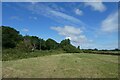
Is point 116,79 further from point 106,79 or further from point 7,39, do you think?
point 7,39

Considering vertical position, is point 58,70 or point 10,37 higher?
point 10,37

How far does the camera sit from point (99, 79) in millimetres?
10133

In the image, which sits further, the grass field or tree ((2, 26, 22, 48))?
tree ((2, 26, 22, 48))

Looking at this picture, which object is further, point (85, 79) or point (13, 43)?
point (13, 43)

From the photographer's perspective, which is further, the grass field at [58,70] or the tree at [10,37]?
the tree at [10,37]

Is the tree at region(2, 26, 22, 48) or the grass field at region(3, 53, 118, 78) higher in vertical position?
the tree at region(2, 26, 22, 48)

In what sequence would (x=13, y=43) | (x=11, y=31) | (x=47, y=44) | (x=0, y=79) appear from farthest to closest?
(x=47, y=44), (x=11, y=31), (x=13, y=43), (x=0, y=79)

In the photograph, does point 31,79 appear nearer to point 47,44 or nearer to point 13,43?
point 13,43

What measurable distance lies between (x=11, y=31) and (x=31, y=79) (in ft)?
241

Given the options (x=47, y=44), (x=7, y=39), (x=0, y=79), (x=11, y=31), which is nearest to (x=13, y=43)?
(x=7, y=39)

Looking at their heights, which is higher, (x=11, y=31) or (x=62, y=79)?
Answer: (x=11, y=31)

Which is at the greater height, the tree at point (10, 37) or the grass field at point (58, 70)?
the tree at point (10, 37)

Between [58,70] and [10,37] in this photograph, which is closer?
[58,70]

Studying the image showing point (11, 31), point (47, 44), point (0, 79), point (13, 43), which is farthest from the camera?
point (47, 44)
